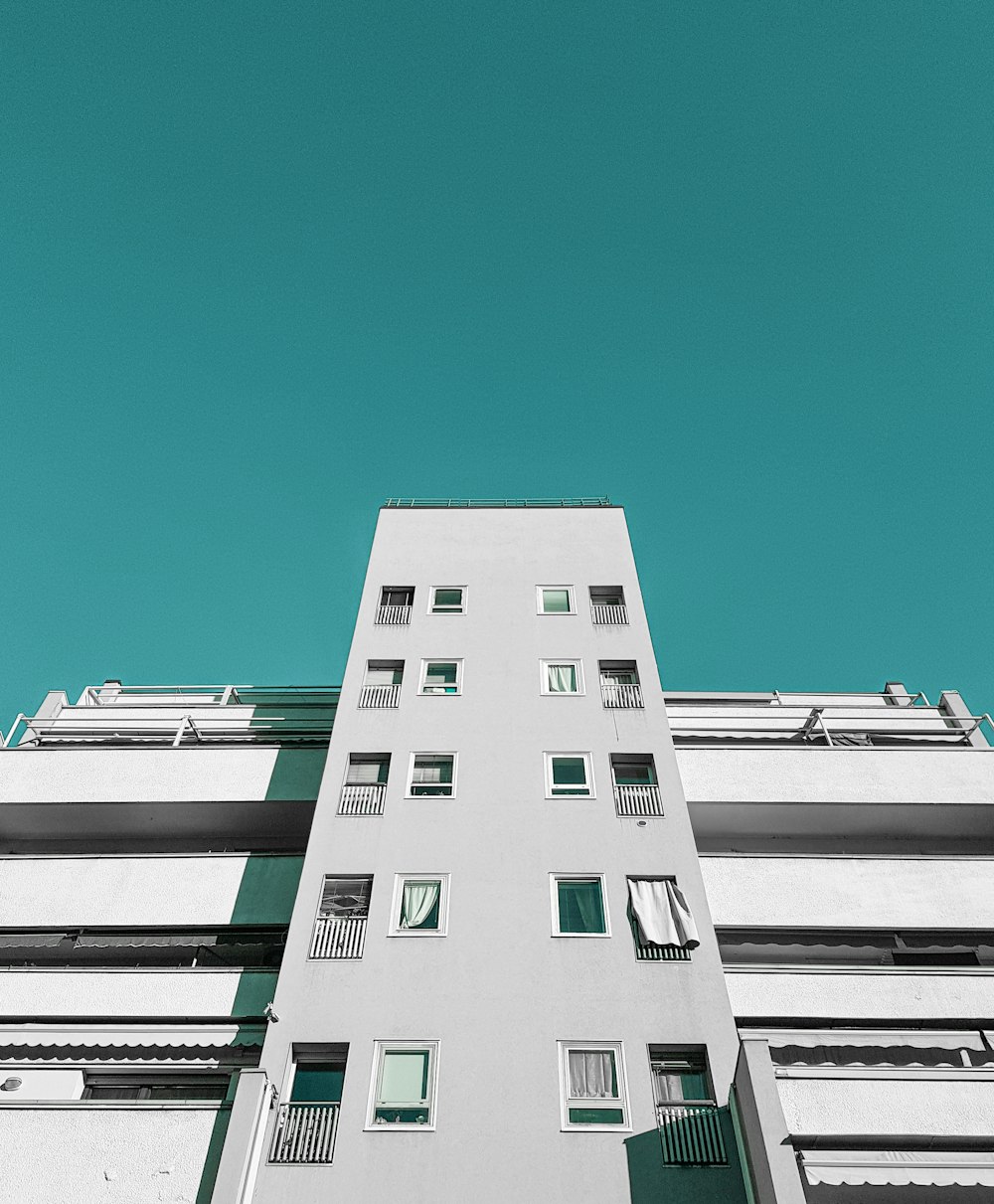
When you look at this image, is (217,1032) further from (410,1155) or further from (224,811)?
(224,811)

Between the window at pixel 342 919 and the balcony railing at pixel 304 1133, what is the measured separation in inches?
108

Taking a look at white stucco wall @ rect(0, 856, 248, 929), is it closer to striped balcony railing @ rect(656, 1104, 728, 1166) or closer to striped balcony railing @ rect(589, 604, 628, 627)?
striped balcony railing @ rect(656, 1104, 728, 1166)

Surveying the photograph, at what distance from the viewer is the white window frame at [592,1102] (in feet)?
48.4

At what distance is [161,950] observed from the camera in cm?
2122

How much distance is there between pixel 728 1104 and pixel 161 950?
12975 millimetres

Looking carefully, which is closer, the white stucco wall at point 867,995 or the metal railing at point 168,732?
the white stucco wall at point 867,995

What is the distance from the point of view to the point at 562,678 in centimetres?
2394

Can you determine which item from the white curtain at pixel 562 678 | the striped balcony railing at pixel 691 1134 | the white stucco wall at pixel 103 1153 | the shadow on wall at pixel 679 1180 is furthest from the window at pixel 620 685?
the white stucco wall at pixel 103 1153

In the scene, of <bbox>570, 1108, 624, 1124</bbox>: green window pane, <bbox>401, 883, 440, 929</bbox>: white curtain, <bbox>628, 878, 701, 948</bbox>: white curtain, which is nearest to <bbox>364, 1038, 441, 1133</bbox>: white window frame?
<bbox>570, 1108, 624, 1124</bbox>: green window pane

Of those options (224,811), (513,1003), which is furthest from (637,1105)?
(224,811)

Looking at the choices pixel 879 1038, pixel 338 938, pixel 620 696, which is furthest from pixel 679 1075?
pixel 620 696

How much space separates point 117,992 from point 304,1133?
21.1 ft

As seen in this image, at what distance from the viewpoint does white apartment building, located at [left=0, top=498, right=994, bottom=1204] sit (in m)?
14.3

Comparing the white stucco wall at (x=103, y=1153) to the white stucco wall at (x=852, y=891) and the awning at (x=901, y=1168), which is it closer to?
the awning at (x=901, y=1168)
